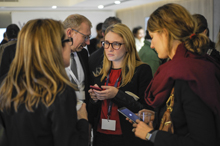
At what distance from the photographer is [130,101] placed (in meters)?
2.09

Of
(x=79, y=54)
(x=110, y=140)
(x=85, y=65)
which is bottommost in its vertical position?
(x=110, y=140)

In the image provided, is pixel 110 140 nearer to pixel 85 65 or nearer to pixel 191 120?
pixel 85 65

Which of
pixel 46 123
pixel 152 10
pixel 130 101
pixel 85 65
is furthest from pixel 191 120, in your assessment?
pixel 152 10

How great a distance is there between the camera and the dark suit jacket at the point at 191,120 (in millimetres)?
1241

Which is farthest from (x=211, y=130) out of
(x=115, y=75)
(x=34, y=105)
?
(x=115, y=75)

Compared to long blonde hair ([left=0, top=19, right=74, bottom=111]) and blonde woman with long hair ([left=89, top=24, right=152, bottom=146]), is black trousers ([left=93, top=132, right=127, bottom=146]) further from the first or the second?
long blonde hair ([left=0, top=19, right=74, bottom=111])

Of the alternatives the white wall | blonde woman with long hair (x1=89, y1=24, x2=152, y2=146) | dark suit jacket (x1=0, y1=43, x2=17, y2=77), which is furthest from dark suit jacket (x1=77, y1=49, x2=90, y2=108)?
the white wall

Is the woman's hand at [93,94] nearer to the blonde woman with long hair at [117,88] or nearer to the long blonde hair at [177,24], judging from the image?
the blonde woman with long hair at [117,88]

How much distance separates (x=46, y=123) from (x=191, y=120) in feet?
2.33

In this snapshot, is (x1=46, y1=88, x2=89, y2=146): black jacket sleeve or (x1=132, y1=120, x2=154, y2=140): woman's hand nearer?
(x1=46, y1=88, x2=89, y2=146): black jacket sleeve

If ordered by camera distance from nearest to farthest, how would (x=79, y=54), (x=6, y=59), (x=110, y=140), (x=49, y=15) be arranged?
(x=110, y=140)
(x=6, y=59)
(x=79, y=54)
(x=49, y=15)

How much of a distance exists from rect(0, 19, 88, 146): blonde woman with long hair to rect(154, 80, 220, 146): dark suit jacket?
1.73 ft

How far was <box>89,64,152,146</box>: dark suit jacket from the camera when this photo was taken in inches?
82.3

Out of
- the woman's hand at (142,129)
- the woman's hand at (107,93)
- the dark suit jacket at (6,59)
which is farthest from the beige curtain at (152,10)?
the woman's hand at (142,129)
